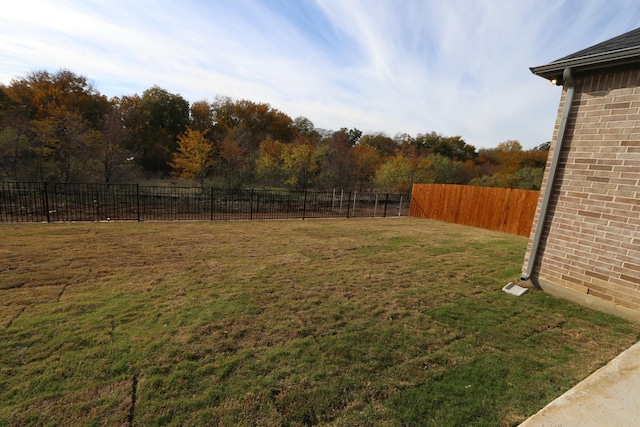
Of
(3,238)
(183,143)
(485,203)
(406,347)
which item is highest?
(183,143)

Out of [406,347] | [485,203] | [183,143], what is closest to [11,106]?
[183,143]

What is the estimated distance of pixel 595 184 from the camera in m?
3.98

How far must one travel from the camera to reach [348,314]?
11.9 feet

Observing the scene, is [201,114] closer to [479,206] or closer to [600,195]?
[479,206]

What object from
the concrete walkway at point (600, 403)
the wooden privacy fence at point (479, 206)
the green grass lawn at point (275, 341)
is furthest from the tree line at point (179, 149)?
the concrete walkway at point (600, 403)

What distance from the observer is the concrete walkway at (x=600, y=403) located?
81.3 inches

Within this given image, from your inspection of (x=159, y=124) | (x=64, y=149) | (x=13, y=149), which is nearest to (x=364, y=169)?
(x=159, y=124)

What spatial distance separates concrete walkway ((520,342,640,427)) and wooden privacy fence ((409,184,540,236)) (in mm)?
9472

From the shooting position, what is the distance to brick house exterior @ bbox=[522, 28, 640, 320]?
3.69 m

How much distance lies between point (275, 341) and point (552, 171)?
15.0ft

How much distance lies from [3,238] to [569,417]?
9630 mm

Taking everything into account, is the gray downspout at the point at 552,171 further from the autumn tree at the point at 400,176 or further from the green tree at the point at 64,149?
the green tree at the point at 64,149

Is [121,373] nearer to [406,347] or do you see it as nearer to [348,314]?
[348,314]

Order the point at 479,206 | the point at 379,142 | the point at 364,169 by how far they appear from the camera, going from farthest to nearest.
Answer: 1. the point at 379,142
2. the point at 364,169
3. the point at 479,206
